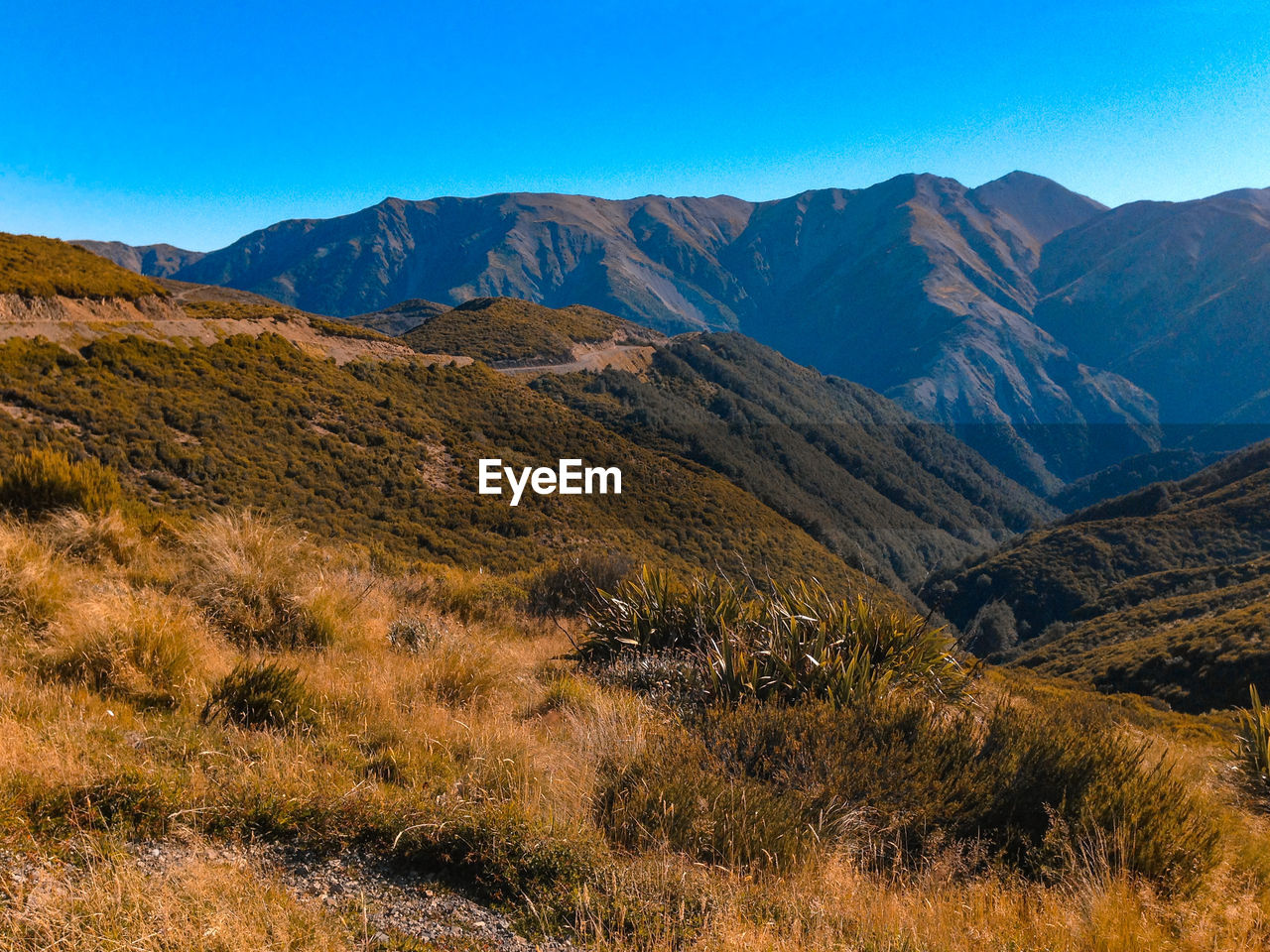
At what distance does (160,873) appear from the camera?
2.26 m

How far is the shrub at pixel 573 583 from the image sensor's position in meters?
8.92

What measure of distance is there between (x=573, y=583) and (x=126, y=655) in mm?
5639

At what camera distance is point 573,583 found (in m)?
9.33

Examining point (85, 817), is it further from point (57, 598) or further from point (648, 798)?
point (57, 598)

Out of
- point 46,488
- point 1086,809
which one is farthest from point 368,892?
point 46,488

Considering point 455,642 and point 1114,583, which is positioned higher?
point 455,642

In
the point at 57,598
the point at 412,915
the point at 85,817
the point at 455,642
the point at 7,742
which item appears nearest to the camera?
the point at 412,915

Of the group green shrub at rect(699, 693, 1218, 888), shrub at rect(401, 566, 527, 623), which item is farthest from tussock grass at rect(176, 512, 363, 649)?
green shrub at rect(699, 693, 1218, 888)

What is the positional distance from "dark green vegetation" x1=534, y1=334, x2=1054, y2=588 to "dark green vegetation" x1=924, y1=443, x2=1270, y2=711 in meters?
11.9

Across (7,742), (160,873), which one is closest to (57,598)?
(7,742)

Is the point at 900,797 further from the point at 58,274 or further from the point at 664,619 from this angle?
the point at 58,274

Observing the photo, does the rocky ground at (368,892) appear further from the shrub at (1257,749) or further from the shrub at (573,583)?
the shrub at (573,583)

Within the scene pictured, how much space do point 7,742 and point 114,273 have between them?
37919mm

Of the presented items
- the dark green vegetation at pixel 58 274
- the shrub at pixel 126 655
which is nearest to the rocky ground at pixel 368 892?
the shrub at pixel 126 655
